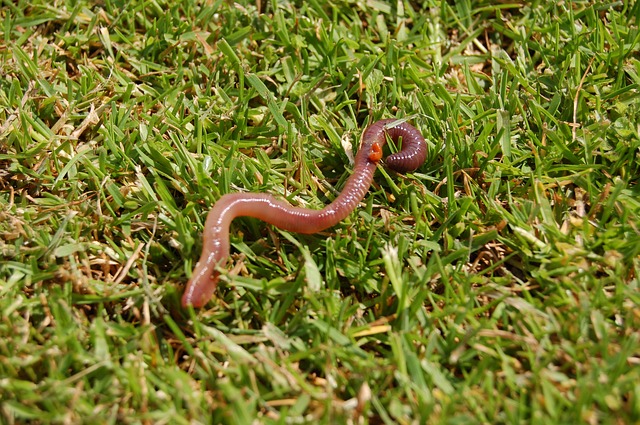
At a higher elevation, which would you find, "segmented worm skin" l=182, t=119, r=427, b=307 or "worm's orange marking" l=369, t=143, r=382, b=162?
"worm's orange marking" l=369, t=143, r=382, b=162

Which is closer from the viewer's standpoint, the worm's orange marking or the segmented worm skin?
the segmented worm skin

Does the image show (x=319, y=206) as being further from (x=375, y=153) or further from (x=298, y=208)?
(x=375, y=153)

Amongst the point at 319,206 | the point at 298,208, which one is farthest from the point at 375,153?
the point at 298,208

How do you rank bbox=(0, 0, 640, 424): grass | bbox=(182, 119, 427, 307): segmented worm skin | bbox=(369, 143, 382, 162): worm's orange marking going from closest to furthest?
bbox=(0, 0, 640, 424): grass → bbox=(182, 119, 427, 307): segmented worm skin → bbox=(369, 143, 382, 162): worm's orange marking

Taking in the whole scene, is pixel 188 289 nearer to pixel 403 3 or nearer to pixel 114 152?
pixel 114 152

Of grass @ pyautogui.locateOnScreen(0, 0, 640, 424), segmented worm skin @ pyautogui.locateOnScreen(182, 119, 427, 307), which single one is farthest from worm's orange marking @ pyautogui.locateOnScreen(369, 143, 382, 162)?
grass @ pyautogui.locateOnScreen(0, 0, 640, 424)

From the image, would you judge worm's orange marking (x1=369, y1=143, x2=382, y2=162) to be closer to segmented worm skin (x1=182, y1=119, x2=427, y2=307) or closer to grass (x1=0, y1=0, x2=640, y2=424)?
segmented worm skin (x1=182, y1=119, x2=427, y2=307)
